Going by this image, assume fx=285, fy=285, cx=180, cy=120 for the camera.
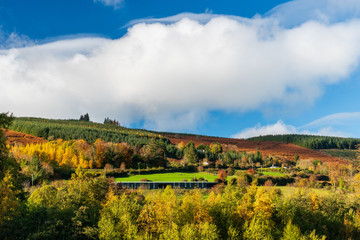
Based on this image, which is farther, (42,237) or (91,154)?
(91,154)

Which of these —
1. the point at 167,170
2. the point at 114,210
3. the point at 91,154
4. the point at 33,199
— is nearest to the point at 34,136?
the point at 91,154

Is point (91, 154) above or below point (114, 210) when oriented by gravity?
above

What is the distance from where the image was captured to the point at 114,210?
4212 cm

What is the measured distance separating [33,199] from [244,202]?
3715cm

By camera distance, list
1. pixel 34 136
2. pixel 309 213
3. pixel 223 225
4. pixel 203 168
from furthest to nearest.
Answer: pixel 34 136, pixel 203 168, pixel 309 213, pixel 223 225

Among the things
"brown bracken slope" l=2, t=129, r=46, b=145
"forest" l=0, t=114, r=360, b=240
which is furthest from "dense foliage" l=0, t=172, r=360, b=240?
"brown bracken slope" l=2, t=129, r=46, b=145

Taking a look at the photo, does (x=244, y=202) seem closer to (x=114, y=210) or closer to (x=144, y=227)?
(x=144, y=227)

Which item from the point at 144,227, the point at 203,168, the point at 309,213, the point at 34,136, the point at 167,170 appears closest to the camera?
the point at 144,227

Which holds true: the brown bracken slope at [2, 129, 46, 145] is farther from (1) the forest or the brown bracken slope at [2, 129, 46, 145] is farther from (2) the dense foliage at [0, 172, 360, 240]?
(2) the dense foliage at [0, 172, 360, 240]

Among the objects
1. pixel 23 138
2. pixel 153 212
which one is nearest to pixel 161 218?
pixel 153 212

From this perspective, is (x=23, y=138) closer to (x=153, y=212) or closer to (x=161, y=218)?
(x=153, y=212)

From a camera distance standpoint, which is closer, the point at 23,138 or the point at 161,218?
the point at 161,218

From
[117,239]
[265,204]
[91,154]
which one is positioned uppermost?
[91,154]

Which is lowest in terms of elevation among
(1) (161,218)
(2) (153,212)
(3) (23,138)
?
(1) (161,218)
